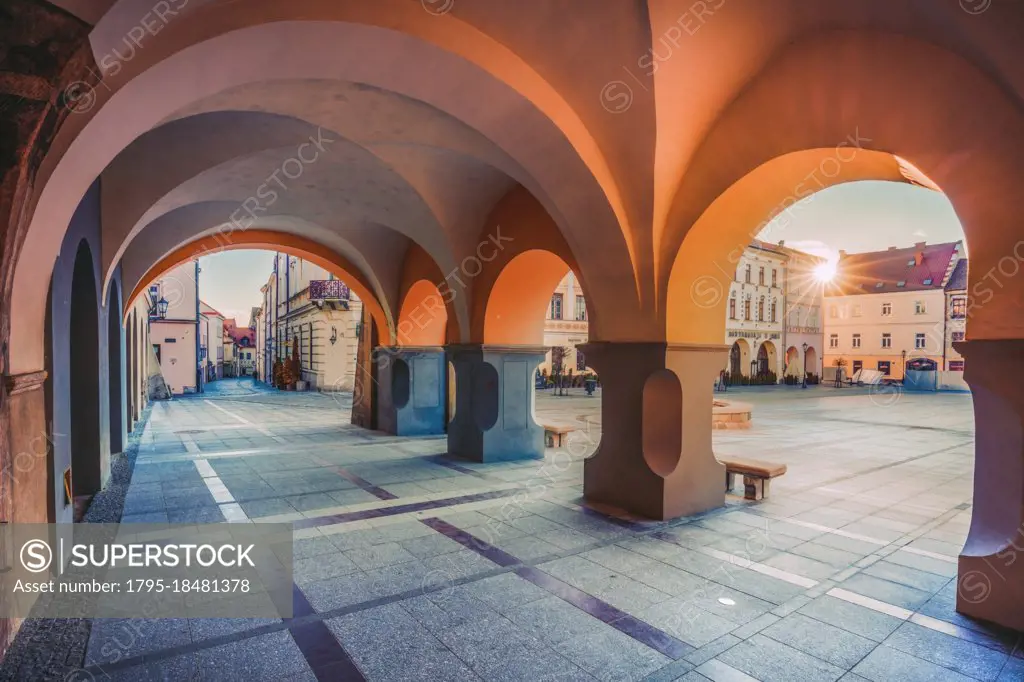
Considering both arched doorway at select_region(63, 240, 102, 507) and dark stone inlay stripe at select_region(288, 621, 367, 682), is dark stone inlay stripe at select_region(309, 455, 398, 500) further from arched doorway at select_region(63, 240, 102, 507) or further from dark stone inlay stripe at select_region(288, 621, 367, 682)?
dark stone inlay stripe at select_region(288, 621, 367, 682)

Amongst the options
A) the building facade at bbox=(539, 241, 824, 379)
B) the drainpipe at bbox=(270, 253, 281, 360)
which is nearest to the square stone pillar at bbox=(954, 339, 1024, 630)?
the building facade at bbox=(539, 241, 824, 379)

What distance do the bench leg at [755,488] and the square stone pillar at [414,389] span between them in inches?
303

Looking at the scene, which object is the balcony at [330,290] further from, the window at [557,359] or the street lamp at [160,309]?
the window at [557,359]

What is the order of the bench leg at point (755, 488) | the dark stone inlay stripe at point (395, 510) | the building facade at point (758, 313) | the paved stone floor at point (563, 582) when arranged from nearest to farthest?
the paved stone floor at point (563, 582) < the dark stone inlay stripe at point (395, 510) < the bench leg at point (755, 488) < the building facade at point (758, 313)

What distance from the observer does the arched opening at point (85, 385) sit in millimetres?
7180

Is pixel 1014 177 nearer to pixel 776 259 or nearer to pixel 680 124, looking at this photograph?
pixel 680 124

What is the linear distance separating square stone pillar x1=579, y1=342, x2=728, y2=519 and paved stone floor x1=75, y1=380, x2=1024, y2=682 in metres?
0.33

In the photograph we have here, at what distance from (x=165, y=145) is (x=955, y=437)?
16.3m

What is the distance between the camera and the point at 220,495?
7.21 metres

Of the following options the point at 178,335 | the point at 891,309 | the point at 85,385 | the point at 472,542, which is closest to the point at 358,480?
the point at 472,542

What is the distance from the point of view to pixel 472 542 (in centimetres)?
536

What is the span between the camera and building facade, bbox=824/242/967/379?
42.3 m

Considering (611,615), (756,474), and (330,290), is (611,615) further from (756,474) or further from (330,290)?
(330,290)

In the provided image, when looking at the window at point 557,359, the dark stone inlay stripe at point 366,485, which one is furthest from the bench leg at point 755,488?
the window at point 557,359
